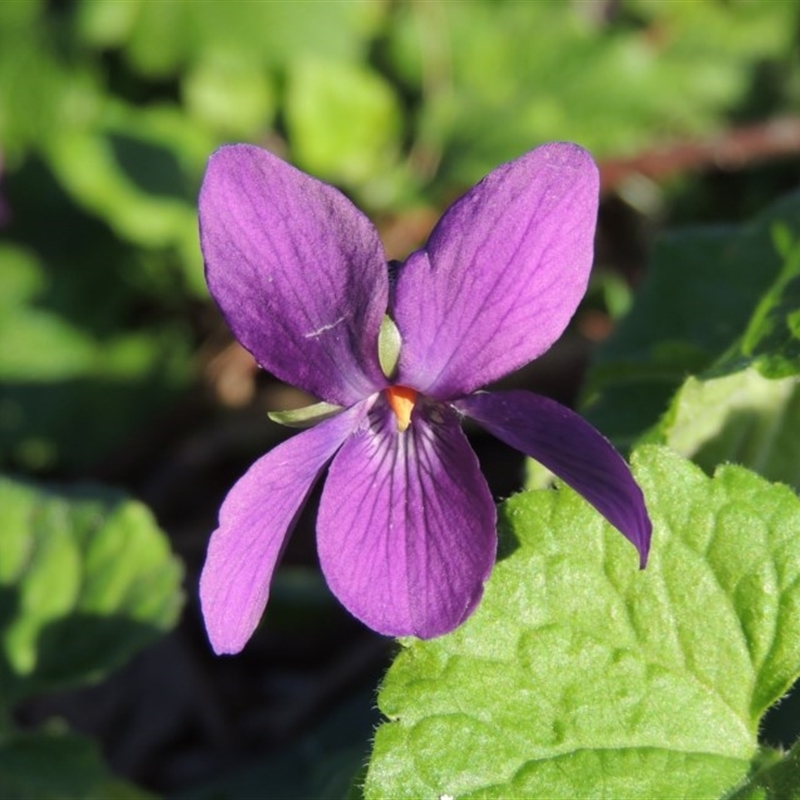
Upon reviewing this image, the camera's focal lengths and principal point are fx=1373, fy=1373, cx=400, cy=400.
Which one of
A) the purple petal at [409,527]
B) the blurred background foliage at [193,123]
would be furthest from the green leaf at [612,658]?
the blurred background foliage at [193,123]

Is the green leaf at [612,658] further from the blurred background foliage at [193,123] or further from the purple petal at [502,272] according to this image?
the blurred background foliage at [193,123]

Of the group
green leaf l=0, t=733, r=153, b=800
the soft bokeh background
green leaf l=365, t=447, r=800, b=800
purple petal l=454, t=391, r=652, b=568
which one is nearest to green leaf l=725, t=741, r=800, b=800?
green leaf l=365, t=447, r=800, b=800

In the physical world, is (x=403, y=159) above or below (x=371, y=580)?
below

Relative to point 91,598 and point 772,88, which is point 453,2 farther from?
point 91,598

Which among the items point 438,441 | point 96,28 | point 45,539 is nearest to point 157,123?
point 96,28

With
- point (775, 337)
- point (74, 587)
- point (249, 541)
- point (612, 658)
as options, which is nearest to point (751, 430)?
point (775, 337)
